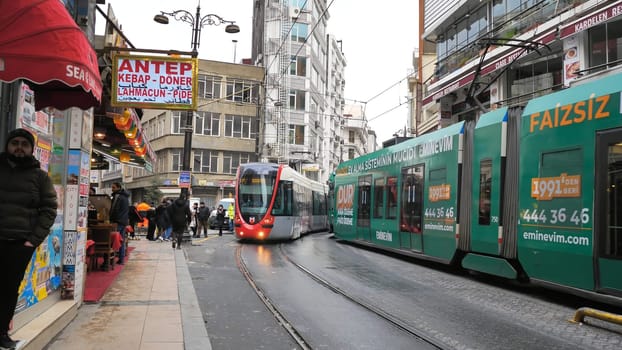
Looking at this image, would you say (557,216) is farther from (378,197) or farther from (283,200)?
(283,200)

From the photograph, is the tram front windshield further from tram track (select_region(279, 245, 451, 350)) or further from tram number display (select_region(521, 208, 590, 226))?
tram number display (select_region(521, 208, 590, 226))

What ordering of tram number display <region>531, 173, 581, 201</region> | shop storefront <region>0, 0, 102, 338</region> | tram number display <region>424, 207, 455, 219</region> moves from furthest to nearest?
tram number display <region>424, 207, 455, 219</region> < tram number display <region>531, 173, 581, 201</region> < shop storefront <region>0, 0, 102, 338</region>

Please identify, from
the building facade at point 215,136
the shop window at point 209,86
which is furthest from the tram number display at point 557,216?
the shop window at point 209,86

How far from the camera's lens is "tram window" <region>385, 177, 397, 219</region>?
16.0 meters

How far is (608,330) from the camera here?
720 cm

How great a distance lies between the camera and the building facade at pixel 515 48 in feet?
Answer: 55.0

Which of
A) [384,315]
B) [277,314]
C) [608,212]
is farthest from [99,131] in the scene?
[608,212]

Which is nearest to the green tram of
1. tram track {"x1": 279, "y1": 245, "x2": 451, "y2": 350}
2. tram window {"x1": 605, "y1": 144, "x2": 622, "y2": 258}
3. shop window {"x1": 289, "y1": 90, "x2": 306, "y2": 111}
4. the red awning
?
tram window {"x1": 605, "y1": 144, "x2": 622, "y2": 258}

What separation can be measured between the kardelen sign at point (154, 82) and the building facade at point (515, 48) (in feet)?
23.8

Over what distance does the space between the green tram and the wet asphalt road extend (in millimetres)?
668

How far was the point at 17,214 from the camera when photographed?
14.8 feet

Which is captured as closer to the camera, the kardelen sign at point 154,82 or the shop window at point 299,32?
the kardelen sign at point 154,82

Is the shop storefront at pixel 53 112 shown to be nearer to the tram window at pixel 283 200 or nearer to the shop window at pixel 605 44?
the tram window at pixel 283 200

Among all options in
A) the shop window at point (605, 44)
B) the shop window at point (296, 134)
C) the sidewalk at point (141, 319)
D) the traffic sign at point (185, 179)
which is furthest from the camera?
the shop window at point (296, 134)
